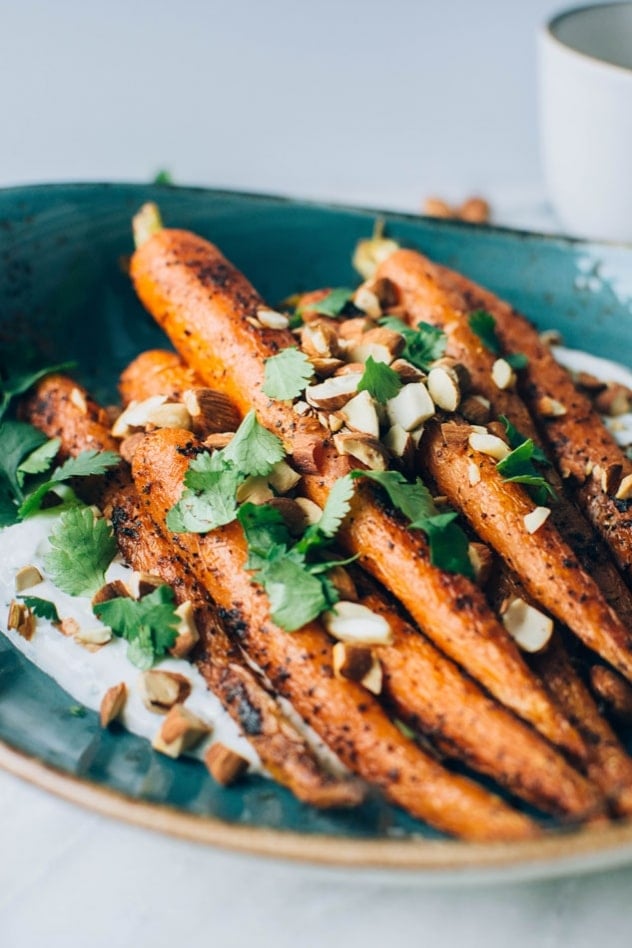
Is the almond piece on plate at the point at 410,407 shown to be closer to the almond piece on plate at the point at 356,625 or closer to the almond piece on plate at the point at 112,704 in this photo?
the almond piece on plate at the point at 356,625

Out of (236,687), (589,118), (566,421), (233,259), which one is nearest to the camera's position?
(236,687)

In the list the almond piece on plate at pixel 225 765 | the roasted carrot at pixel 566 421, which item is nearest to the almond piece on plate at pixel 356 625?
the almond piece on plate at pixel 225 765

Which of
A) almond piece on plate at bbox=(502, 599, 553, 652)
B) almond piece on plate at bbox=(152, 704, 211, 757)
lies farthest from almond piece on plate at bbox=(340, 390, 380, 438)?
almond piece on plate at bbox=(152, 704, 211, 757)

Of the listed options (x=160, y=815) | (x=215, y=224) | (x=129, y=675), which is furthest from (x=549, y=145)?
(x=160, y=815)

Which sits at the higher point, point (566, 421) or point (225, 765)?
point (566, 421)

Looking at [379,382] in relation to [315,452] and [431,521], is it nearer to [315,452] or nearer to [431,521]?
[315,452]

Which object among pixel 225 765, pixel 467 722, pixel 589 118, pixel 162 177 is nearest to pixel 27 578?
pixel 225 765

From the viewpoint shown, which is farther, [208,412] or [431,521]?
[208,412]
